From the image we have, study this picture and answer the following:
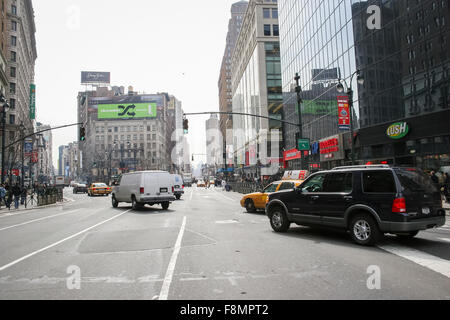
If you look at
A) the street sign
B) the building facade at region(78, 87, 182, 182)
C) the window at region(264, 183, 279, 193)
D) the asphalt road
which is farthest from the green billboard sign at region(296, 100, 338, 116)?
the building facade at region(78, 87, 182, 182)

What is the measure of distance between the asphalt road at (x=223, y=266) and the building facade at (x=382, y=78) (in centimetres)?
1326

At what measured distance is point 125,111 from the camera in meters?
120

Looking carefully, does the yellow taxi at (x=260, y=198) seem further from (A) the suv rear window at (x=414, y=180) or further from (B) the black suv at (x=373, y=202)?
(A) the suv rear window at (x=414, y=180)

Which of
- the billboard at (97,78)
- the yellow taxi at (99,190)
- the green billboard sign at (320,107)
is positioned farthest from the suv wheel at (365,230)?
the billboard at (97,78)

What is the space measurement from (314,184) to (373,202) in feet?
6.33

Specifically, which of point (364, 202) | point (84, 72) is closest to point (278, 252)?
point (364, 202)

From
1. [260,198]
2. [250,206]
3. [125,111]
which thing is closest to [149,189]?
[250,206]

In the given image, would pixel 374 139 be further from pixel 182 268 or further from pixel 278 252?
pixel 182 268

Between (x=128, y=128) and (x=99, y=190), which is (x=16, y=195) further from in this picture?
(x=128, y=128)

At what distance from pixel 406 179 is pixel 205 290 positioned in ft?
17.4

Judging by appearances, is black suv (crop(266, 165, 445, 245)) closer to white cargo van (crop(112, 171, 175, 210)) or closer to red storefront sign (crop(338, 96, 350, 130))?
white cargo van (crop(112, 171, 175, 210))

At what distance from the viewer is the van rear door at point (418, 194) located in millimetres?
7648

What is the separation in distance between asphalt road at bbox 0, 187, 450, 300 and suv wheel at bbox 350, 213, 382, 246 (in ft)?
0.79

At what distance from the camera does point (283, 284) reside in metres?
5.28
